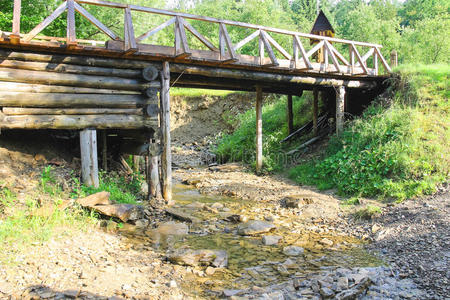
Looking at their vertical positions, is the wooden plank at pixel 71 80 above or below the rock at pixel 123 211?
above

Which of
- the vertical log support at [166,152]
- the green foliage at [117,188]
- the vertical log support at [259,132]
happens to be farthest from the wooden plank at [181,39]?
the vertical log support at [259,132]

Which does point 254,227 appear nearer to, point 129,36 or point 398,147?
point 129,36

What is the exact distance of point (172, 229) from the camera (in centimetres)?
707

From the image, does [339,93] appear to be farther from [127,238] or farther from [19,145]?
[19,145]

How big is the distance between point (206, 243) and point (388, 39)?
19926 mm

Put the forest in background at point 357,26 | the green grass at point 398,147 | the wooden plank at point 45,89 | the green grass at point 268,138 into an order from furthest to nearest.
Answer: the forest in background at point 357,26 → the green grass at point 268,138 → the green grass at point 398,147 → the wooden plank at point 45,89

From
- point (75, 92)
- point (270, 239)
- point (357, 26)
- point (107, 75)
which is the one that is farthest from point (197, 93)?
point (270, 239)

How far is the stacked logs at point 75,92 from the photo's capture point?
697 cm

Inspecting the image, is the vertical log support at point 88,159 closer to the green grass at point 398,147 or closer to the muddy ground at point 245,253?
the muddy ground at point 245,253

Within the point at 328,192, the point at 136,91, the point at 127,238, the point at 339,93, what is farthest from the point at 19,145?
the point at 339,93

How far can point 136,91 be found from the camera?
8531 millimetres

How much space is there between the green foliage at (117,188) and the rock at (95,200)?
1.31 ft

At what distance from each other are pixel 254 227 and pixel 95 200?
3.11m

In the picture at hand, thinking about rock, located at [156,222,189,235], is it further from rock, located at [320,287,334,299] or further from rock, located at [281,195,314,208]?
rock, located at [320,287,334,299]
